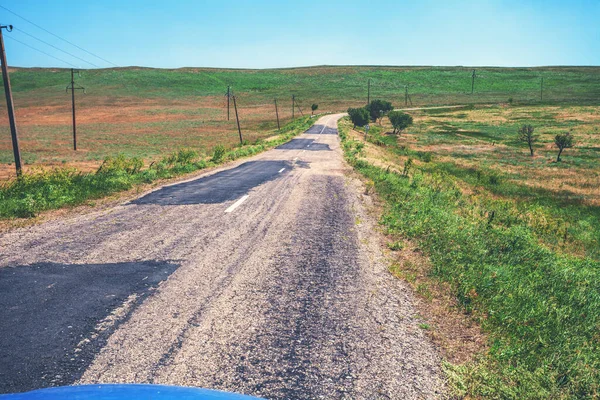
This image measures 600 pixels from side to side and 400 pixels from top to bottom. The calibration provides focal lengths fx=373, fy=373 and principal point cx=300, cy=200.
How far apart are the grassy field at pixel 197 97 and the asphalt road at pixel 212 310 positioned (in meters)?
33.1

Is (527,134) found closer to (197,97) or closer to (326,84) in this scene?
(197,97)

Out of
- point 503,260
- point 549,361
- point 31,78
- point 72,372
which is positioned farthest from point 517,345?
point 31,78

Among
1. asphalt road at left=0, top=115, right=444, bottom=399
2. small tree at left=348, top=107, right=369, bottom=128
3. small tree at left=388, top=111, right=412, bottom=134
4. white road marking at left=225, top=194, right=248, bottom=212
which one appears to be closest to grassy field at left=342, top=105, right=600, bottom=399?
asphalt road at left=0, top=115, right=444, bottom=399

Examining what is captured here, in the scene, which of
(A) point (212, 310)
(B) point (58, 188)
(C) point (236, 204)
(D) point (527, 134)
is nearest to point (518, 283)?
(A) point (212, 310)

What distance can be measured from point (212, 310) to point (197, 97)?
133806 millimetres

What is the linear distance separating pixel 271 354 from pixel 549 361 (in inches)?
107

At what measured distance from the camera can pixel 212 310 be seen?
4.43 meters

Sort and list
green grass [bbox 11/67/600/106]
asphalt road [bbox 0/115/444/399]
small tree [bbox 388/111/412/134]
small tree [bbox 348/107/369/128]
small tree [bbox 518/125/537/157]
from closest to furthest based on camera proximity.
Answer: asphalt road [bbox 0/115/444/399] → small tree [bbox 518/125/537/157] → small tree [bbox 388/111/412/134] → small tree [bbox 348/107/369/128] → green grass [bbox 11/67/600/106]

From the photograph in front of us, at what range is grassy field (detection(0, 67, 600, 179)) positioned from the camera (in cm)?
5703

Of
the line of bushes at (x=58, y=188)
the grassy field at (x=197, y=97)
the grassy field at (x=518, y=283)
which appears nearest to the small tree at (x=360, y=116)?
the grassy field at (x=197, y=97)

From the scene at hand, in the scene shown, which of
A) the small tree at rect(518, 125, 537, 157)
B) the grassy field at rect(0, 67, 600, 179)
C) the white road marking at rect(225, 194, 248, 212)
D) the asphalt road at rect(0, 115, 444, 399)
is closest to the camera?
the asphalt road at rect(0, 115, 444, 399)

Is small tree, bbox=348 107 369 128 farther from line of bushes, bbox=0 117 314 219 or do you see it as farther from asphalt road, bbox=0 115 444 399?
asphalt road, bbox=0 115 444 399

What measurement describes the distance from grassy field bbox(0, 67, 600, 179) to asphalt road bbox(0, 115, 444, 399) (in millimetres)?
33124

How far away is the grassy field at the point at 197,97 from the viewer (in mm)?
57031
